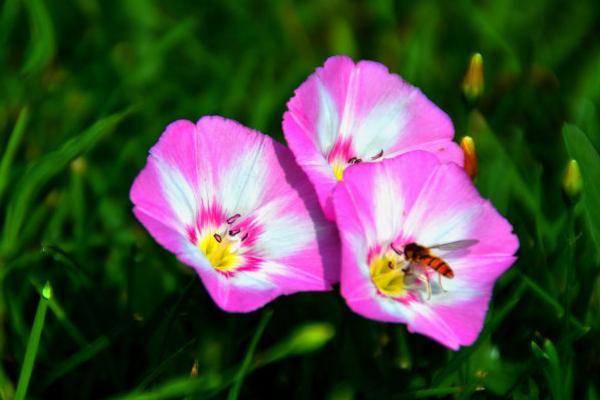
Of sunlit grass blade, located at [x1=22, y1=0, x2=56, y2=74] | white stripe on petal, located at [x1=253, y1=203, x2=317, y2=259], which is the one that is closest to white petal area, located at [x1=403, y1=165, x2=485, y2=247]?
white stripe on petal, located at [x1=253, y1=203, x2=317, y2=259]

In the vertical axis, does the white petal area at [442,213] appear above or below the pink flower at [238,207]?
below

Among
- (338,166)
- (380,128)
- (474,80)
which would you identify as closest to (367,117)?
(380,128)

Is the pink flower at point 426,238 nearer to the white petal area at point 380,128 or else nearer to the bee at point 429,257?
the bee at point 429,257

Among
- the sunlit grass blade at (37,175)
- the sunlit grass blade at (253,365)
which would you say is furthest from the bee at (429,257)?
the sunlit grass blade at (37,175)

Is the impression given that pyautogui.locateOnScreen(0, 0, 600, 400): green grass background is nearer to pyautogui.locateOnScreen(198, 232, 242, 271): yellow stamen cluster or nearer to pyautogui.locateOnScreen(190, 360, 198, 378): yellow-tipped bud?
pyautogui.locateOnScreen(190, 360, 198, 378): yellow-tipped bud

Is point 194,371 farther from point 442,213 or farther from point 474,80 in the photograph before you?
point 474,80

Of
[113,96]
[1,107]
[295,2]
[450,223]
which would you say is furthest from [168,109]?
[450,223]
